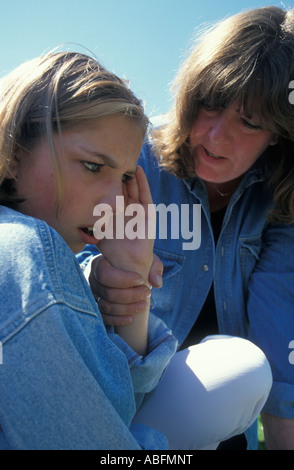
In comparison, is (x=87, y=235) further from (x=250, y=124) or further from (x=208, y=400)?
(x=250, y=124)

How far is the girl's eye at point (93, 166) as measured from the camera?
157 cm

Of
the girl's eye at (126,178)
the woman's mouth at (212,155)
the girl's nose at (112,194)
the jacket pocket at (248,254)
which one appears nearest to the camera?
the girl's nose at (112,194)

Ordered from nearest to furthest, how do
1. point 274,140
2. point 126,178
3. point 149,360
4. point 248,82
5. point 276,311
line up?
point 149,360
point 126,178
point 248,82
point 276,311
point 274,140

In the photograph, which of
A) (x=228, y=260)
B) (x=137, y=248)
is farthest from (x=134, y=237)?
(x=228, y=260)

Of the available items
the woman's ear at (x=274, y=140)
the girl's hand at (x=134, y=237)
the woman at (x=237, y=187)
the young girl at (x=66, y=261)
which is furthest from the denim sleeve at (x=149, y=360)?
the woman's ear at (x=274, y=140)

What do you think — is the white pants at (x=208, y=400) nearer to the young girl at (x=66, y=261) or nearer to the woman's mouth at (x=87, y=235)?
the young girl at (x=66, y=261)

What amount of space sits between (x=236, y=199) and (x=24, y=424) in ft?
4.83

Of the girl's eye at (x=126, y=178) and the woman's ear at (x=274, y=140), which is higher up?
the woman's ear at (x=274, y=140)

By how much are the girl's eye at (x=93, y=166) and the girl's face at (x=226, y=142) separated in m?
0.60

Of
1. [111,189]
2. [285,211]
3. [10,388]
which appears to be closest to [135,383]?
[10,388]

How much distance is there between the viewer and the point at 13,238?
3.71 ft

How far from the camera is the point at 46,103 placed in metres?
1.52

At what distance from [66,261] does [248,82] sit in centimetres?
114

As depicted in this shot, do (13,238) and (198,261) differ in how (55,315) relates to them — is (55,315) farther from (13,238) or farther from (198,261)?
(198,261)
